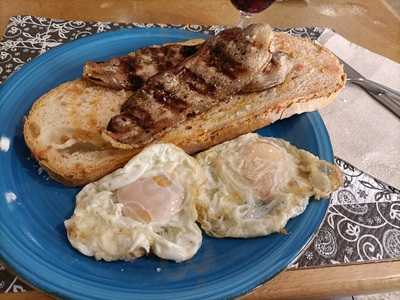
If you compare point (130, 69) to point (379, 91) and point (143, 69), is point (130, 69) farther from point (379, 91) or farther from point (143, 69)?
point (379, 91)

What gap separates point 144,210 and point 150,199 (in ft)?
0.12

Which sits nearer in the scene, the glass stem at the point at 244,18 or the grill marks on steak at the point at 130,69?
the grill marks on steak at the point at 130,69

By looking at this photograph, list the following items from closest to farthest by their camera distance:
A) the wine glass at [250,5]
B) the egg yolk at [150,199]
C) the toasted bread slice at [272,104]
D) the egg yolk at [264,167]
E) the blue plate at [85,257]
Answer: the blue plate at [85,257], the egg yolk at [150,199], the egg yolk at [264,167], the toasted bread slice at [272,104], the wine glass at [250,5]

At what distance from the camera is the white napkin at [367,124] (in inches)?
70.4

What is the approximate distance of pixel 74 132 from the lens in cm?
159

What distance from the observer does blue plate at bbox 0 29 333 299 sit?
1.20 meters

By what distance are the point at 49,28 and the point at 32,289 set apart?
54.2 inches

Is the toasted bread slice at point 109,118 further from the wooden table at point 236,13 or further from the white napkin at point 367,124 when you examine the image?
the wooden table at point 236,13

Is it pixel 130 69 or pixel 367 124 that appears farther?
pixel 367 124

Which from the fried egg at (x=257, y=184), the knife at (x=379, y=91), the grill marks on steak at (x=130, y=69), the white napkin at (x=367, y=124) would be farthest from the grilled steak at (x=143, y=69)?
the knife at (x=379, y=91)

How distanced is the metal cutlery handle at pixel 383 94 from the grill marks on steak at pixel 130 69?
0.88 meters

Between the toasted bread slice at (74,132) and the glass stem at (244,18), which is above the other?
the glass stem at (244,18)

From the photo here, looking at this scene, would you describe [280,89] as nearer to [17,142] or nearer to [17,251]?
[17,142]

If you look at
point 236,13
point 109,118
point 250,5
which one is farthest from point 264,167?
point 236,13
